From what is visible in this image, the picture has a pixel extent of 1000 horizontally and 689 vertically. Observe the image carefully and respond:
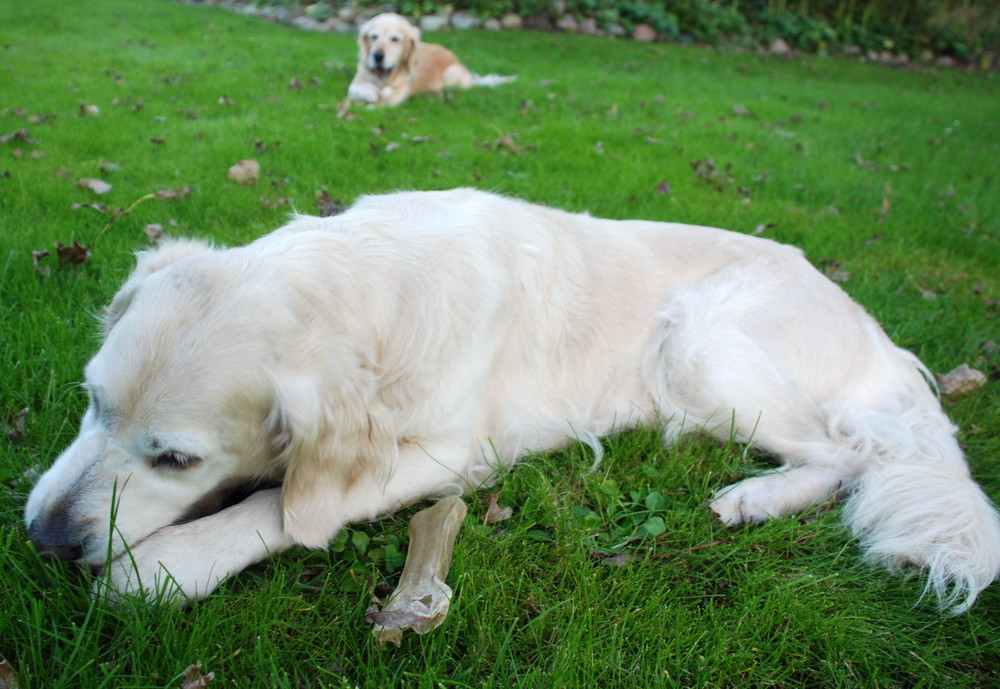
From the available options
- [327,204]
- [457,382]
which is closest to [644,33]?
[327,204]

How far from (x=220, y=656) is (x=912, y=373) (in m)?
3.07

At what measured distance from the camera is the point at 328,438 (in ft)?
6.56

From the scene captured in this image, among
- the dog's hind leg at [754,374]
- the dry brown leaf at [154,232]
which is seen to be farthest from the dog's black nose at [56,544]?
the dry brown leaf at [154,232]

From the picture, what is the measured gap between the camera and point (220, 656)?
1.67 m

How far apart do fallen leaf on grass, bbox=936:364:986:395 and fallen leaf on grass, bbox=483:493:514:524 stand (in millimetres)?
2611

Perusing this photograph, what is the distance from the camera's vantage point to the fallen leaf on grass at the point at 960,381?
3555 mm

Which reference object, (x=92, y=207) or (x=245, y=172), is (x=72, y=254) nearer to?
(x=92, y=207)

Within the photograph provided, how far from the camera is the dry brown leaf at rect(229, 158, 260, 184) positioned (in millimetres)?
4740

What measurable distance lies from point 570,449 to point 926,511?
1.32 metres

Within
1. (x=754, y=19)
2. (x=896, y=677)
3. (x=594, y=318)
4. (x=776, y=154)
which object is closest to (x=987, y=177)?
(x=776, y=154)

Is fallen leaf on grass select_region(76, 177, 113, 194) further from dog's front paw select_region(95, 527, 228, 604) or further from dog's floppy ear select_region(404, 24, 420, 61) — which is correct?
dog's floppy ear select_region(404, 24, 420, 61)

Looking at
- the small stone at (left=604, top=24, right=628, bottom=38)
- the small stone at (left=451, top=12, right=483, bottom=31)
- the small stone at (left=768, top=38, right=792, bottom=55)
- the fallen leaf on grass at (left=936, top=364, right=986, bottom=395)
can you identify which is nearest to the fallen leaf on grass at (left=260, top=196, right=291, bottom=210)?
the fallen leaf on grass at (left=936, top=364, right=986, bottom=395)

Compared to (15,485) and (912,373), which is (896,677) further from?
(15,485)

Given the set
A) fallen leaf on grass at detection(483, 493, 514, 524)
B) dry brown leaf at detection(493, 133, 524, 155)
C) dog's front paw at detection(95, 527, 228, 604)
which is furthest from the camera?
dry brown leaf at detection(493, 133, 524, 155)
